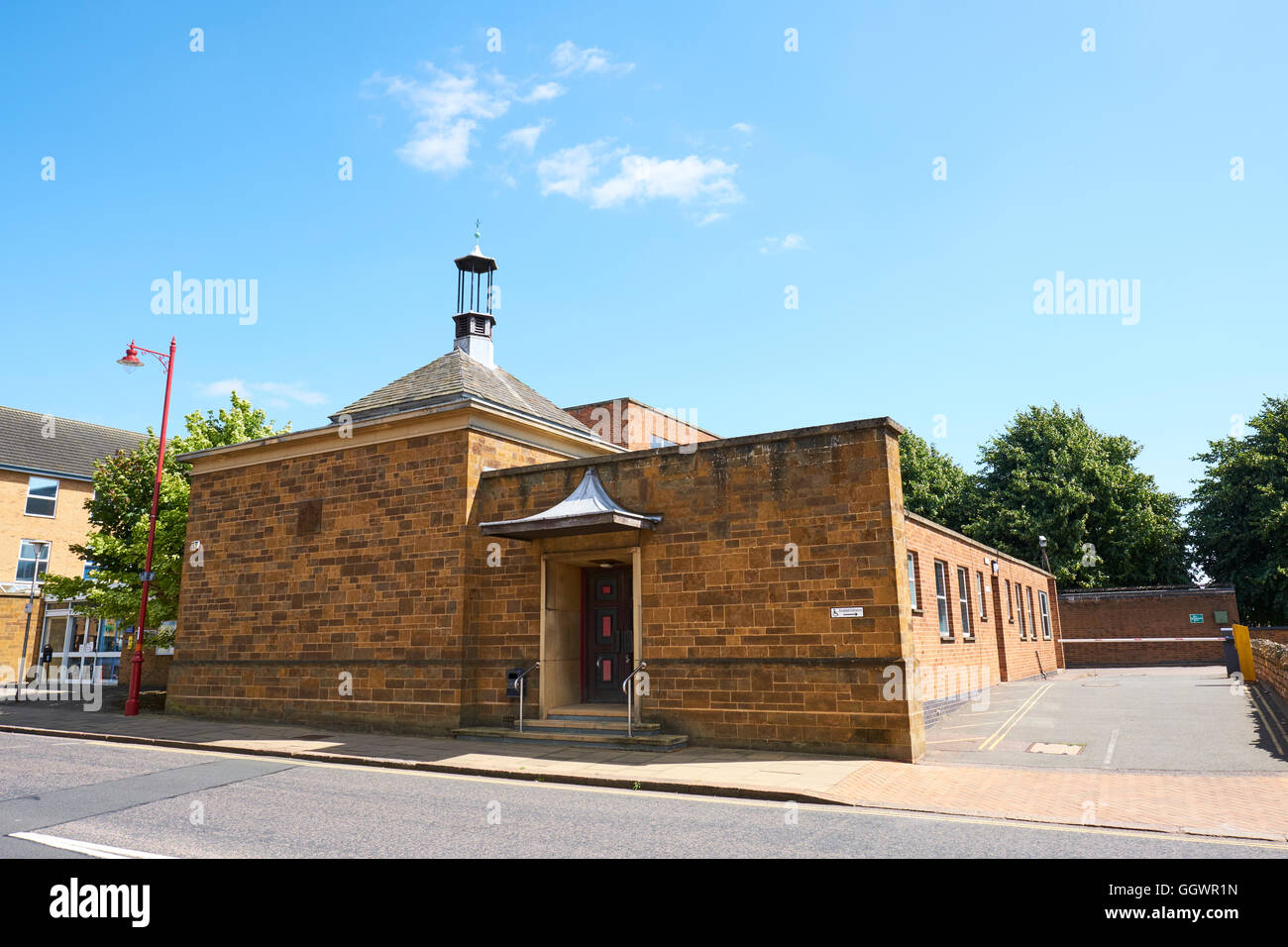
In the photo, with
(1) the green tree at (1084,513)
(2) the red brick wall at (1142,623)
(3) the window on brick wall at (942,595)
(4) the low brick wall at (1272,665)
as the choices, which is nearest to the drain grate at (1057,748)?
(3) the window on brick wall at (942,595)

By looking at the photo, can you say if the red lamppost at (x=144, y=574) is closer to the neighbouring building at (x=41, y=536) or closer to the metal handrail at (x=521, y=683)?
the metal handrail at (x=521, y=683)

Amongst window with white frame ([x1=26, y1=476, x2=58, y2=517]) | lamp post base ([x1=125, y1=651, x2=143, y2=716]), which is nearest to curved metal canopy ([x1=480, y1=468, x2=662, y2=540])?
lamp post base ([x1=125, y1=651, x2=143, y2=716])

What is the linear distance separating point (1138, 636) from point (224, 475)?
36923 mm

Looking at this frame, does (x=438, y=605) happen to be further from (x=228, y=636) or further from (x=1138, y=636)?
(x=1138, y=636)

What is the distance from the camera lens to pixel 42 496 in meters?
36.8

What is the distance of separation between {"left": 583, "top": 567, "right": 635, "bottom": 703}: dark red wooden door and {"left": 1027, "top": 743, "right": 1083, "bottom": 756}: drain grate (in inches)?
264

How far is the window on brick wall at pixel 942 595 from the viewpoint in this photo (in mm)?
18359

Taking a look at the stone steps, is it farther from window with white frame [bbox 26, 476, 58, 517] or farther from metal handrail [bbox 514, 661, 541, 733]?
window with white frame [bbox 26, 476, 58, 517]

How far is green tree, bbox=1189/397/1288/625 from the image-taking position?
3756 centimetres

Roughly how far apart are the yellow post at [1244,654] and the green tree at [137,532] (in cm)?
2932

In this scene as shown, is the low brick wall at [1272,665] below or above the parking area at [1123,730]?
above

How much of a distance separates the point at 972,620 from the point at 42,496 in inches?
1561
